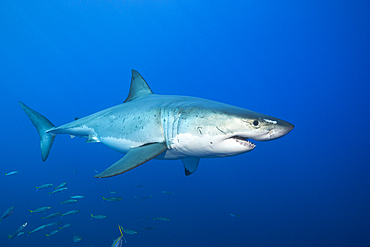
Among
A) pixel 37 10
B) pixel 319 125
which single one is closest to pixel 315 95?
pixel 319 125

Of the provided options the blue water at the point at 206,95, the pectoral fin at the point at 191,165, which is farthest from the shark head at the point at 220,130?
the blue water at the point at 206,95

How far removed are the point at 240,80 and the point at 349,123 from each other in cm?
3469

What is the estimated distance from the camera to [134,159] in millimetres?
1666

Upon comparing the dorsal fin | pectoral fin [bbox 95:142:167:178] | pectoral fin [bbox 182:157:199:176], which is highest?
the dorsal fin

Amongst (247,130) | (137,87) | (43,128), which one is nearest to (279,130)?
(247,130)

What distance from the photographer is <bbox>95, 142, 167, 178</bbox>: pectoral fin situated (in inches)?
58.3

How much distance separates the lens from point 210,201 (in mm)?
17938

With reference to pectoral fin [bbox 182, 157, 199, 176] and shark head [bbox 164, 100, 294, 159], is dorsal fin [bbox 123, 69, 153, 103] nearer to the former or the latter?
pectoral fin [bbox 182, 157, 199, 176]

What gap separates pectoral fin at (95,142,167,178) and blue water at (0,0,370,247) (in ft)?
35.1

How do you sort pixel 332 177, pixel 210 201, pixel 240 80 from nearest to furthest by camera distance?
pixel 210 201 → pixel 332 177 → pixel 240 80

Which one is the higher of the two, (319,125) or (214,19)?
(214,19)

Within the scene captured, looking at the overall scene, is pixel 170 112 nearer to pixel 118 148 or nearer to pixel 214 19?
pixel 118 148

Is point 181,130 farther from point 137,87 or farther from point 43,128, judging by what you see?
Answer: point 43,128

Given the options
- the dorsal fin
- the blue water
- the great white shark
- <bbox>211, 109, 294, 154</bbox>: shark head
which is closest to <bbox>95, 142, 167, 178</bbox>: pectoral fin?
the great white shark
